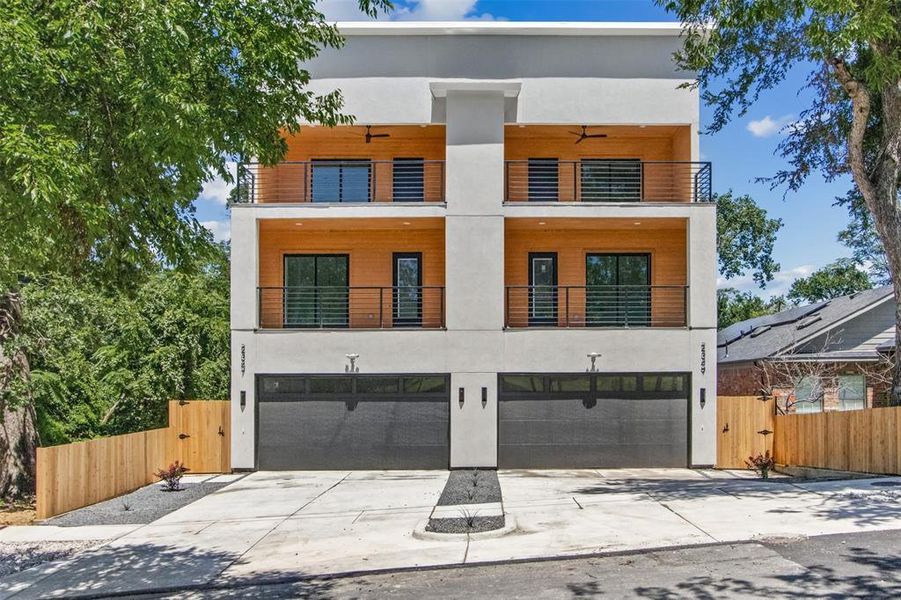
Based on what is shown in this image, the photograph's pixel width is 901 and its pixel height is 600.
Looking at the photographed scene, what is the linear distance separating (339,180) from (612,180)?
677 cm

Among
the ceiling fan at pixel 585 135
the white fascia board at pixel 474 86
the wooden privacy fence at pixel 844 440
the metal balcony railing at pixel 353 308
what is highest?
the white fascia board at pixel 474 86

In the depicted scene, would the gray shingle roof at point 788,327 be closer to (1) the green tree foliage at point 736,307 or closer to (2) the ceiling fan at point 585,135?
(2) the ceiling fan at point 585,135

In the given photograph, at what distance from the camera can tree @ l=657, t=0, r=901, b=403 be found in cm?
1255

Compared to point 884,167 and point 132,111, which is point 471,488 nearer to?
point 132,111

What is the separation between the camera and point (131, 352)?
22.1 metres

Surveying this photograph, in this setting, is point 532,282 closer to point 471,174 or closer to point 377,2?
point 471,174

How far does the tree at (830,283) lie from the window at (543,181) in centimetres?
3250

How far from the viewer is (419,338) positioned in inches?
678

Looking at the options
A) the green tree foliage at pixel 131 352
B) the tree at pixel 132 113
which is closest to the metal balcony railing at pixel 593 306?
the green tree foliage at pixel 131 352

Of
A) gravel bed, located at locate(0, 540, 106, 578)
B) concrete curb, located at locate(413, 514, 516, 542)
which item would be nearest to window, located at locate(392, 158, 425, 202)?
concrete curb, located at locate(413, 514, 516, 542)

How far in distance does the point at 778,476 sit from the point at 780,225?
973 inches

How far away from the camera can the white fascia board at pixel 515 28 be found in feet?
58.4

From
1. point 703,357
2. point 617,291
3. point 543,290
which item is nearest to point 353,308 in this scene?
point 543,290

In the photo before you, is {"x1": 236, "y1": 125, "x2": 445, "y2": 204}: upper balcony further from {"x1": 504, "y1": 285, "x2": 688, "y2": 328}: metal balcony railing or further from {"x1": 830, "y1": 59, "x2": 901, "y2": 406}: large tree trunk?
{"x1": 830, "y1": 59, "x2": 901, "y2": 406}: large tree trunk
